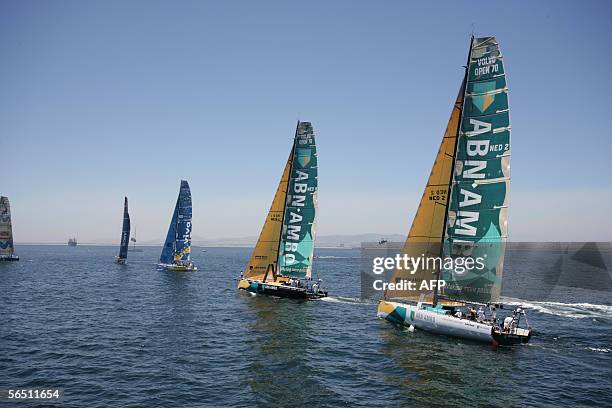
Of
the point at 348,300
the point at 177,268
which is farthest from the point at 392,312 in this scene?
the point at 177,268

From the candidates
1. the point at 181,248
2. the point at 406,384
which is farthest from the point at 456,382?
the point at 181,248

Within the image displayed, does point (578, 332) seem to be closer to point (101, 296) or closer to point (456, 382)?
point (456, 382)

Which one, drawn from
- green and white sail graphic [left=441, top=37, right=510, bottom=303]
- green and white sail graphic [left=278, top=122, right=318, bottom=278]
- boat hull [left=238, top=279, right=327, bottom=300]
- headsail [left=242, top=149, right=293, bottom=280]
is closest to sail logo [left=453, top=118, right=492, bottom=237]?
green and white sail graphic [left=441, top=37, right=510, bottom=303]

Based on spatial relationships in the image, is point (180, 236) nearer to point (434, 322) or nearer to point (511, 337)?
point (434, 322)

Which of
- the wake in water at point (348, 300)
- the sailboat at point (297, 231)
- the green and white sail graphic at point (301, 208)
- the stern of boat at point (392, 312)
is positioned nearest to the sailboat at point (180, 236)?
the sailboat at point (297, 231)

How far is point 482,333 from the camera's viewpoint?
3014cm

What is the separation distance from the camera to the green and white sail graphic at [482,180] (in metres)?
31.1

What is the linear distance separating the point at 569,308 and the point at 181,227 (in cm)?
6367

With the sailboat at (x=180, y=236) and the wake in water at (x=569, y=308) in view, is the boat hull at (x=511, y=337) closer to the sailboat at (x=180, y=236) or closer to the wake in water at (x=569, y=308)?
the wake in water at (x=569, y=308)

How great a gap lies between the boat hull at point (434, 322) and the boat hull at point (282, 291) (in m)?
12.3

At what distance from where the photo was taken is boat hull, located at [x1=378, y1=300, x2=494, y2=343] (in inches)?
1195

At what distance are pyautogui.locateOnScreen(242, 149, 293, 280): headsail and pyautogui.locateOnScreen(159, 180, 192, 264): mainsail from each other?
3257 cm

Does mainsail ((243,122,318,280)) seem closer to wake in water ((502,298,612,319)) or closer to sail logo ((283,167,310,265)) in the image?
sail logo ((283,167,310,265))

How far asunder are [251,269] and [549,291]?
46556 mm
